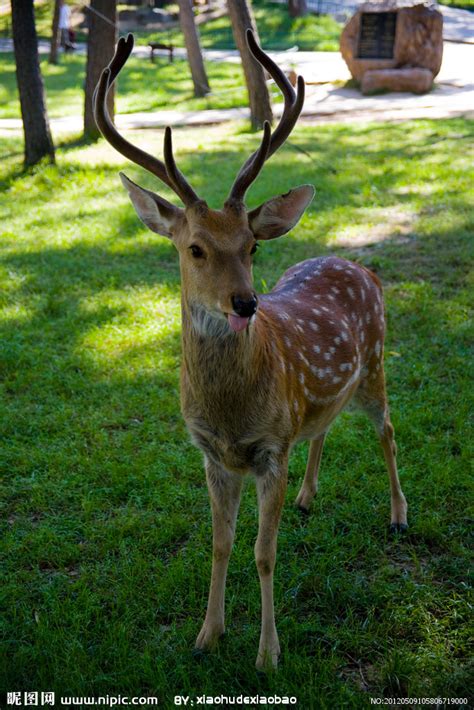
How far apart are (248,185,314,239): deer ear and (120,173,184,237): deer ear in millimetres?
327

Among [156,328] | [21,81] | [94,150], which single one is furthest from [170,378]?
[94,150]

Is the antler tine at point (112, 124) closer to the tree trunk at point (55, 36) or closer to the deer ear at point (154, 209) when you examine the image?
the deer ear at point (154, 209)

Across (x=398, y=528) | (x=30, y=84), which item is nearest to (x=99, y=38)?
(x=30, y=84)

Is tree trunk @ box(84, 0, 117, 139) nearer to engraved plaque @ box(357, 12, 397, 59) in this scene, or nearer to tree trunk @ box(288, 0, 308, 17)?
engraved plaque @ box(357, 12, 397, 59)

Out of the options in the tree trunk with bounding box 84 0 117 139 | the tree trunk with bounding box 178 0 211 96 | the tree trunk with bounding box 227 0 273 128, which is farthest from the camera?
the tree trunk with bounding box 178 0 211 96

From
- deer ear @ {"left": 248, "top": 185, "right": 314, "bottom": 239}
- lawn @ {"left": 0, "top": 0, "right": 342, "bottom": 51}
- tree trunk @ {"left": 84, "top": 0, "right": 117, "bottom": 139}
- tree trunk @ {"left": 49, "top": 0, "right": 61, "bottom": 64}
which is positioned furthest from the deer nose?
lawn @ {"left": 0, "top": 0, "right": 342, "bottom": 51}

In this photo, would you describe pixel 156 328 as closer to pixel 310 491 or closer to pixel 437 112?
pixel 310 491

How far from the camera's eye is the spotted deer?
2.92 metres

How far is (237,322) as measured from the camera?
9.01ft

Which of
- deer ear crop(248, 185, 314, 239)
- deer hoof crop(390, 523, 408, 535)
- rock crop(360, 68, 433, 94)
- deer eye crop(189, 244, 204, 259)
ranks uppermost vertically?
deer ear crop(248, 185, 314, 239)

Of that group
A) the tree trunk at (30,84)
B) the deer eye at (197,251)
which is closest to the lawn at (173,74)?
the tree trunk at (30,84)

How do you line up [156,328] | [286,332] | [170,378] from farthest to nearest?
[156,328], [170,378], [286,332]

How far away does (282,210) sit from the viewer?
10.5ft

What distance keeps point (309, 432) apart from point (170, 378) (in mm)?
2092
